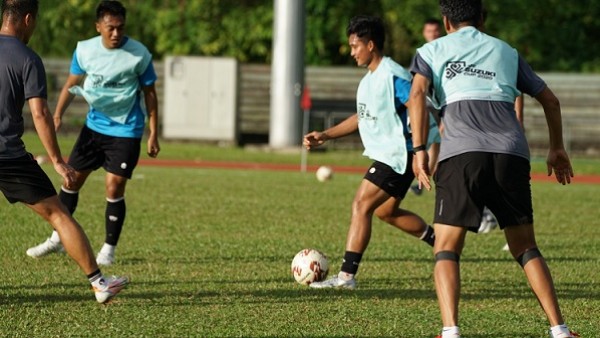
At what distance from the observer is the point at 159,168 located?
23.2 m

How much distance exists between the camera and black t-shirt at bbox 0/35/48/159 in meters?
7.55

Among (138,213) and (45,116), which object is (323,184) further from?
(45,116)

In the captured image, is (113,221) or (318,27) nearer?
(113,221)

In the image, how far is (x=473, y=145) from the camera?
6.66m

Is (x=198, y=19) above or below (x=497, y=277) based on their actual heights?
above

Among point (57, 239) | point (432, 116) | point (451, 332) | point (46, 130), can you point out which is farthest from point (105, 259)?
point (451, 332)

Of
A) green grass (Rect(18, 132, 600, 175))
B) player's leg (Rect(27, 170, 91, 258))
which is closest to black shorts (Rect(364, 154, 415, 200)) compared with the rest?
player's leg (Rect(27, 170, 91, 258))

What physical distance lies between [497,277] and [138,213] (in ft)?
18.6

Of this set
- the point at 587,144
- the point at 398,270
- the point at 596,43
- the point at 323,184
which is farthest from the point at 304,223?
the point at 596,43

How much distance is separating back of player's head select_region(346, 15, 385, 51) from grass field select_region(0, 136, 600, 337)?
76.8 inches

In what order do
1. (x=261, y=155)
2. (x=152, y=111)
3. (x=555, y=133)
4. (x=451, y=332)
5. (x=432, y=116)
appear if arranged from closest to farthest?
1. (x=451, y=332)
2. (x=555, y=133)
3. (x=152, y=111)
4. (x=432, y=116)
5. (x=261, y=155)

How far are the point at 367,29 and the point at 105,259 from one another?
3090 mm

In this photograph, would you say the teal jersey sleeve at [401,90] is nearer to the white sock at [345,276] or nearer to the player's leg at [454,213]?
the white sock at [345,276]

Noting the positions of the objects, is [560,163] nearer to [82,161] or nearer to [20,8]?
[20,8]
